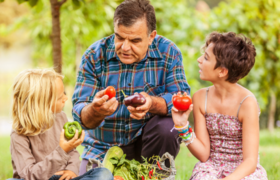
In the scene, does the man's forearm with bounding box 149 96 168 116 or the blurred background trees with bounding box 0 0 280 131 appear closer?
the man's forearm with bounding box 149 96 168 116

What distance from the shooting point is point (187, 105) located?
2.45 meters

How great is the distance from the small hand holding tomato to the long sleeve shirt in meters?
0.93

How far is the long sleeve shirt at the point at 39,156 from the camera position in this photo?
93.9 inches

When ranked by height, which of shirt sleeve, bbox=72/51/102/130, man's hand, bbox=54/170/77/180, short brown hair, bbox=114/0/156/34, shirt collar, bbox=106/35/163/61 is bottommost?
man's hand, bbox=54/170/77/180

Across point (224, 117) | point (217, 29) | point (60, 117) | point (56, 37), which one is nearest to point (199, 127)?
point (224, 117)

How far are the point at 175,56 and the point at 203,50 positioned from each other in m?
0.36

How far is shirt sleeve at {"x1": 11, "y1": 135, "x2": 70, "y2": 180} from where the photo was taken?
238cm

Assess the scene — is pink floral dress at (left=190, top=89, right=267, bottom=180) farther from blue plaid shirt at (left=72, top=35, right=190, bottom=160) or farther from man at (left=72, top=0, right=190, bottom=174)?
blue plaid shirt at (left=72, top=35, right=190, bottom=160)

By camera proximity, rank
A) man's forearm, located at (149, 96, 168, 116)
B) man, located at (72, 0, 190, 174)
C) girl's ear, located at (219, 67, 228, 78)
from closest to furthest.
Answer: girl's ear, located at (219, 67, 228, 78), man's forearm, located at (149, 96, 168, 116), man, located at (72, 0, 190, 174)

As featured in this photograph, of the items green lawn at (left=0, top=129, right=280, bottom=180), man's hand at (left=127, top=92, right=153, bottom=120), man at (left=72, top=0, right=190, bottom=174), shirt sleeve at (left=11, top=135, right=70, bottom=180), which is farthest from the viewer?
green lawn at (left=0, top=129, right=280, bottom=180)

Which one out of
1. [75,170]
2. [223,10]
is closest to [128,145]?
[75,170]

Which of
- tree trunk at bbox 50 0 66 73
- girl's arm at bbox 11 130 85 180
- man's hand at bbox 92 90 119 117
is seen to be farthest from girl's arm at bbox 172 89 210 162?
tree trunk at bbox 50 0 66 73

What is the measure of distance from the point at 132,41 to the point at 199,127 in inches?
38.5

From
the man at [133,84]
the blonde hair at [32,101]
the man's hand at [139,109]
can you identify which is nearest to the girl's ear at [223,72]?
the man at [133,84]
